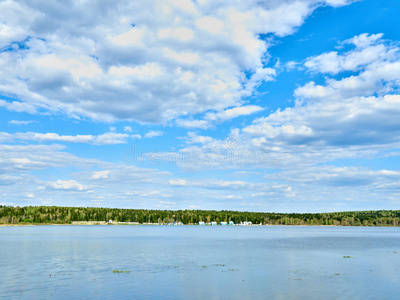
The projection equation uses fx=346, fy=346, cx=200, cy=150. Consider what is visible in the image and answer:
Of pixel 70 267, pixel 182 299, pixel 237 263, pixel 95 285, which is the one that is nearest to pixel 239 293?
pixel 182 299

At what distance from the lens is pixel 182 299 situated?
35656 millimetres

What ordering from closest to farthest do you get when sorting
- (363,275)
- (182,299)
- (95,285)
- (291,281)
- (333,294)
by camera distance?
(182,299) < (333,294) < (95,285) < (291,281) < (363,275)

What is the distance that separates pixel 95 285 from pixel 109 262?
22.0 m

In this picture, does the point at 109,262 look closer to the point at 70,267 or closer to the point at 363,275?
the point at 70,267

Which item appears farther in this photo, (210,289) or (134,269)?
(134,269)

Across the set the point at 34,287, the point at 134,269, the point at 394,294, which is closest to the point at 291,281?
the point at 394,294

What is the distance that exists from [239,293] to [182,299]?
22.7 ft

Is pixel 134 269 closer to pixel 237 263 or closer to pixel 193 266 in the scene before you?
pixel 193 266

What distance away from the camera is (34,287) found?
4084cm

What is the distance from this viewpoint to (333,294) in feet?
126

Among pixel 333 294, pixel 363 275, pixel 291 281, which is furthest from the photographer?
pixel 363 275

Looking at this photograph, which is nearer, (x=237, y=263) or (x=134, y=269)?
(x=134, y=269)

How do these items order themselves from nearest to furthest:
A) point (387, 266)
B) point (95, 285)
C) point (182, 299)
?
point (182, 299) < point (95, 285) < point (387, 266)

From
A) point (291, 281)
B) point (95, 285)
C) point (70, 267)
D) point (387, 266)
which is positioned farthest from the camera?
point (387, 266)
